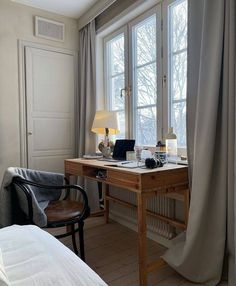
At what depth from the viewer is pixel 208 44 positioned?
166cm

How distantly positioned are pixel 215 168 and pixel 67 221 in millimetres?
1101

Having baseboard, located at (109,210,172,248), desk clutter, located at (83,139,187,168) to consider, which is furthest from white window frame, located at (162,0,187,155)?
baseboard, located at (109,210,172,248)

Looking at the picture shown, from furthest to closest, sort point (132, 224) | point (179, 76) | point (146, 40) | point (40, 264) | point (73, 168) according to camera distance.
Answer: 1. point (132, 224)
2. point (146, 40)
3. point (73, 168)
4. point (179, 76)
5. point (40, 264)

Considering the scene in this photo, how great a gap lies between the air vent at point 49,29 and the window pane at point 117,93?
0.91 m

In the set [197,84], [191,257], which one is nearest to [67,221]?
[191,257]

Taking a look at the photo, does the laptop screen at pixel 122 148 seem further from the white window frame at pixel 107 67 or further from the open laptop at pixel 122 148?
the white window frame at pixel 107 67

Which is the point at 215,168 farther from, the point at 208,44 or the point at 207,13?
the point at 207,13

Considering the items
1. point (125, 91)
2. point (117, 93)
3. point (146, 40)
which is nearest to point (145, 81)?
point (125, 91)

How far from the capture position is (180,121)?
222cm

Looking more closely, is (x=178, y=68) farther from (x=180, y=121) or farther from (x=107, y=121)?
(x=107, y=121)

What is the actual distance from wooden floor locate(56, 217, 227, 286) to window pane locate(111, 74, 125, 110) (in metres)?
1.40

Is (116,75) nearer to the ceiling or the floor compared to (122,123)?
nearer to the ceiling

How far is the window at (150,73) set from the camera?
7.29 feet

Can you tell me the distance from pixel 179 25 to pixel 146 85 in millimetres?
629
